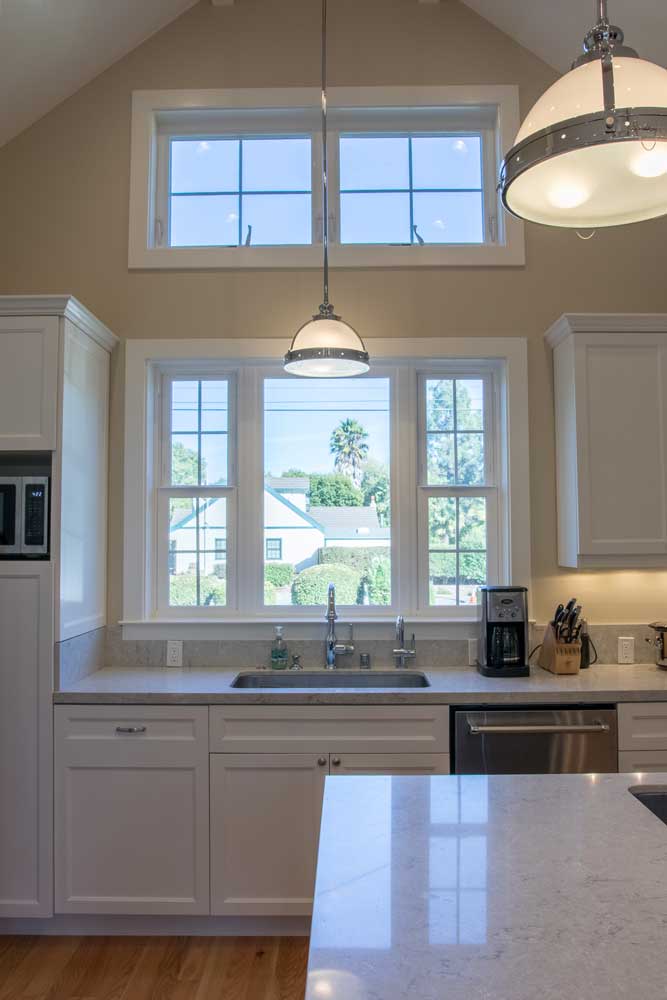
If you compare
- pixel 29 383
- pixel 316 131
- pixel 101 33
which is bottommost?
pixel 29 383

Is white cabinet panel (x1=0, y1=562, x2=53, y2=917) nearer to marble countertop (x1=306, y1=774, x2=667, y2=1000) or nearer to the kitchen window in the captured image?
the kitchen window

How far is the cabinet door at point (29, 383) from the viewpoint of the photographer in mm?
2807

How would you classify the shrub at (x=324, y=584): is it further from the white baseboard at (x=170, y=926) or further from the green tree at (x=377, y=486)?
the white baseboard at (x=170, y=926)

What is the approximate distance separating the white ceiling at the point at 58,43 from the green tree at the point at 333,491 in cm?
222

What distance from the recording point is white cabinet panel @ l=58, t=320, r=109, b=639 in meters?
2.86

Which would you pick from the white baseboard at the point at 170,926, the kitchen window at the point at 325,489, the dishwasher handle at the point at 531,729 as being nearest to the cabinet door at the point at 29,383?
the kitchen window at the point at 325,489

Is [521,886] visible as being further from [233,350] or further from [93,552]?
[233,350]

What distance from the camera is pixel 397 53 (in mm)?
3486

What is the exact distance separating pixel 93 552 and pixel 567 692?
2.09 m

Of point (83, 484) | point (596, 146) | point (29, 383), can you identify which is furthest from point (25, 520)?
point (596, 146)

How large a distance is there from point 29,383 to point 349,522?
1.56m

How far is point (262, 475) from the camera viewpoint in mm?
3471

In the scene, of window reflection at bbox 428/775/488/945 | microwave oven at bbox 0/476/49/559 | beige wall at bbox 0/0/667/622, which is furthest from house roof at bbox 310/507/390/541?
window reflection at bbox 428/775/488/945

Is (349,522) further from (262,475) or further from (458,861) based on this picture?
(458,861)
